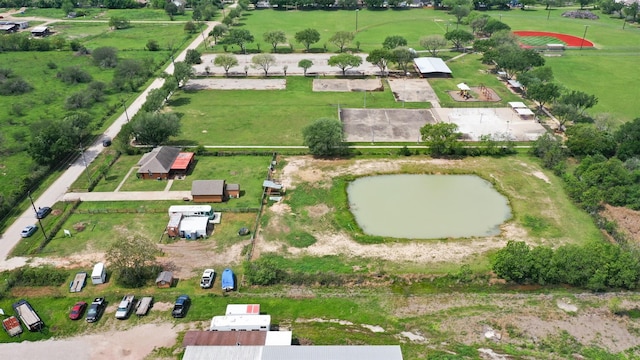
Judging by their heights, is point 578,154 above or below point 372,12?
below

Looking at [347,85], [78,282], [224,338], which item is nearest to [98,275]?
[78,282]

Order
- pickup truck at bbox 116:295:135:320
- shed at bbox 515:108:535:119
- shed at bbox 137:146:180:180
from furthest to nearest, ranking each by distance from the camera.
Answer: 1. shed at bbox 515:108:535:119
2. shed at bbox 137:146:180:180
3. pickup truck at bbox 116:295:135:320

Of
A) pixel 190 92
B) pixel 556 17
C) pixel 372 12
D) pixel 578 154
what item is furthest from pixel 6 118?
pixel 556 17

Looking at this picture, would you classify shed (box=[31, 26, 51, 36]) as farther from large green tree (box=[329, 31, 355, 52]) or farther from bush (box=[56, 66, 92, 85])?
large green tree (box=[329, 31, 355, 52])

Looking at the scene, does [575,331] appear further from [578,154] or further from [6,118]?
[6,118]

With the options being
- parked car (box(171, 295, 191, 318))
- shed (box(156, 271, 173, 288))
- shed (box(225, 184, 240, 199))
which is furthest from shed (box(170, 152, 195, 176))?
parked car (box(171, 295, 191, 318))
